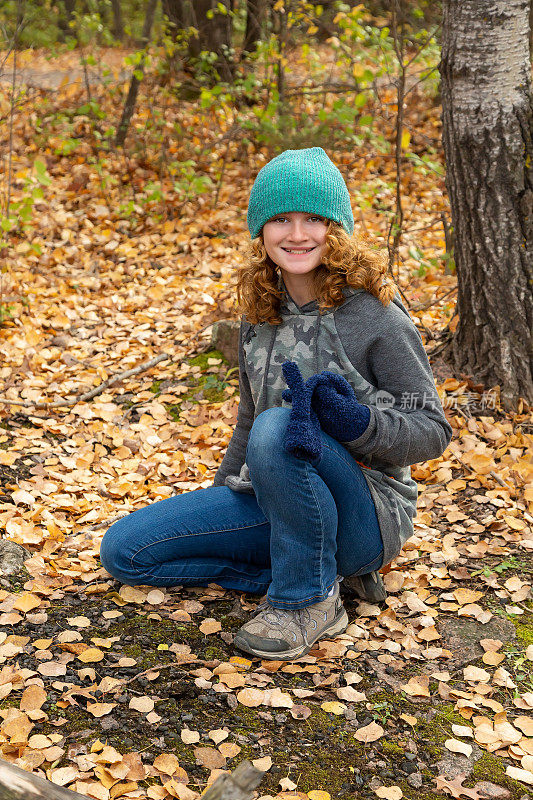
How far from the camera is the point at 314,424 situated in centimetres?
220

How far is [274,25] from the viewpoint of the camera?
7758 millimetres

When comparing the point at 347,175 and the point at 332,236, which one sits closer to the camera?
the point at 332,236

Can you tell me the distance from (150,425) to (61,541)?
43.0 inches

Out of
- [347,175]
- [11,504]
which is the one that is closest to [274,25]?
[347,175]

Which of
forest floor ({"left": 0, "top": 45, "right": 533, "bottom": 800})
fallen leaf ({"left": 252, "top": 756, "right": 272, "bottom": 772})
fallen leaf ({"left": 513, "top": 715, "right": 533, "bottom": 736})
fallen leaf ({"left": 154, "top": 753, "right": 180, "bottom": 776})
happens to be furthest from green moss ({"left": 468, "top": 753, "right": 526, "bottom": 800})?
fallen leaf ({"left": 154, "top": 753, "right": 180, "bottom": 776})

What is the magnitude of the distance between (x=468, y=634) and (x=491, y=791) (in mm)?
636

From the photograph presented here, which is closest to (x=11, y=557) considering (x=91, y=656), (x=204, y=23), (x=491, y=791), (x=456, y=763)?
(x=91, y=656)

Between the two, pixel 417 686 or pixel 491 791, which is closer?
pixel 491 791

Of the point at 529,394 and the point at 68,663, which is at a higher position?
the point at 529,394

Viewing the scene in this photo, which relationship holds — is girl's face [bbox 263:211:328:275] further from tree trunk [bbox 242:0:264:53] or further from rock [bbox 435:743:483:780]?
tree trunk [bbox 242:0:264:53]

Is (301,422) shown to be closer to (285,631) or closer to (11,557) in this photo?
(285,631)

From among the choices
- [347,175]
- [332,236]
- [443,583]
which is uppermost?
[347,175]

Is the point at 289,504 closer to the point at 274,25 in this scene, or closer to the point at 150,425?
the point at 150,425

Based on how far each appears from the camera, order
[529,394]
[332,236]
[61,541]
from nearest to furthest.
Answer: [332,236], [61,541], [529,394]
